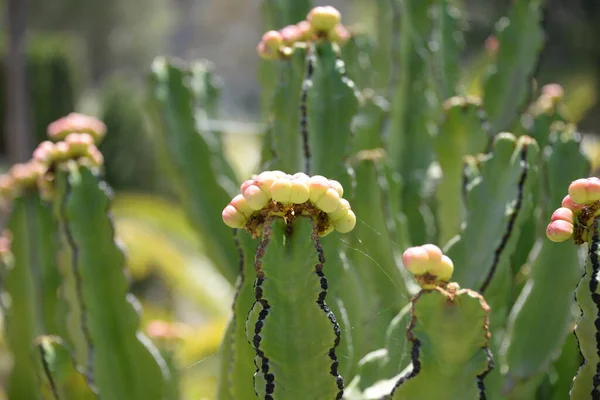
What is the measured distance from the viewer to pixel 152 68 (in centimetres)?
198

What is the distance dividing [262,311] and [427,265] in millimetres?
208

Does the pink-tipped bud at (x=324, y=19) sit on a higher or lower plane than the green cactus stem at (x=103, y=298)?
higher

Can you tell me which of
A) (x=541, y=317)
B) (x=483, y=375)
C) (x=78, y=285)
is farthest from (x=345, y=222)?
(x=78, y=285)

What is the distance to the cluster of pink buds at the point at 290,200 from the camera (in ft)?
2.96

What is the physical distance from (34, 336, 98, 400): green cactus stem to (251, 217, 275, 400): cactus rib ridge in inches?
24.0

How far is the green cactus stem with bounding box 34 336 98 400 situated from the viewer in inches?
57.0

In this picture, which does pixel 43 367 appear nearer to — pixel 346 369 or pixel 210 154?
pixel 346 369

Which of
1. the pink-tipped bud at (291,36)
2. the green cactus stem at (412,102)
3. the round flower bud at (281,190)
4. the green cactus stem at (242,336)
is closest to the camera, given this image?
the round flower bud at (281,190)

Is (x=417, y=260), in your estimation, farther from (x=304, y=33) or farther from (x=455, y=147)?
(x=455, y=147)

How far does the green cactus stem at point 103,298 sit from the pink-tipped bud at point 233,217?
64 cm

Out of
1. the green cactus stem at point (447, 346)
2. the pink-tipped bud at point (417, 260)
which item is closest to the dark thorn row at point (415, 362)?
the green cactus stem at point (447, 346)

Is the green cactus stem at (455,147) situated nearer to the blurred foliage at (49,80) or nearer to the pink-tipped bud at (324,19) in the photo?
the pink-tipped bud at (324,19)

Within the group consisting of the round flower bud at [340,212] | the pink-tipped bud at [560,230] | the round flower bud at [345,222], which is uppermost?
the round flower bud at [340,212]

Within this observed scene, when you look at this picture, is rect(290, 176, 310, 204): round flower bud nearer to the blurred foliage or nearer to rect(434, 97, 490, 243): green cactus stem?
rect(434, 97, 490, 243): green cactus stem
